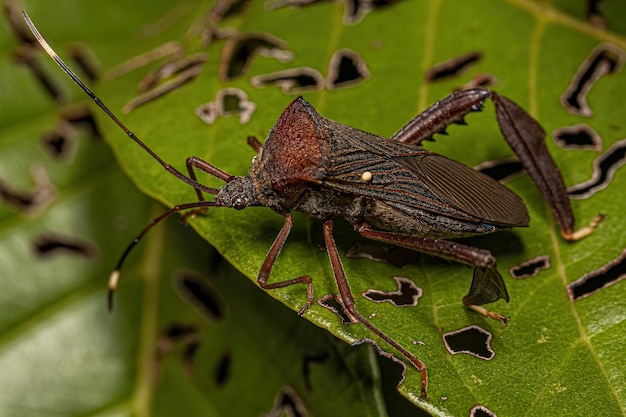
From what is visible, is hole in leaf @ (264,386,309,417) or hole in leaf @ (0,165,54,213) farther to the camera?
hole in leaf @ (0,165,54,213)

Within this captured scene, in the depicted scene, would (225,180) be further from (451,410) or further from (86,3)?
(86,3)

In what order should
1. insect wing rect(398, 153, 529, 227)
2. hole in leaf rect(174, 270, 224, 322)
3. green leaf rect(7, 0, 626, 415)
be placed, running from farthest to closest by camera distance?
hole in leaf rect(174, 270, 224, 322)
insect wing rect(398, 153, 529, 227)
green leaf rect(7, 0, 626, 415)

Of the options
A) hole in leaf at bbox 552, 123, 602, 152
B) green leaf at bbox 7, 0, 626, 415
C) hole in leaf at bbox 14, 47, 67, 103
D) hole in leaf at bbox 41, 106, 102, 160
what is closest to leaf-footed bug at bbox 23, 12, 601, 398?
green leaf at bbox 7, 0, 626, 415

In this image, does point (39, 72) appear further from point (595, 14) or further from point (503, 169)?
point (595, 14)

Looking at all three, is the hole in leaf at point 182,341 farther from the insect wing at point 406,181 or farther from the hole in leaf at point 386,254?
the insect wing at point 406,181

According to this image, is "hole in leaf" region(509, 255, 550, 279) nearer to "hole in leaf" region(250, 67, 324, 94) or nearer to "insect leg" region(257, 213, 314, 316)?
"insect leg" region(257, 213, 314, 316)

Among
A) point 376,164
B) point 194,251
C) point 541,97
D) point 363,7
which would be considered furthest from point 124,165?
point 541,97
